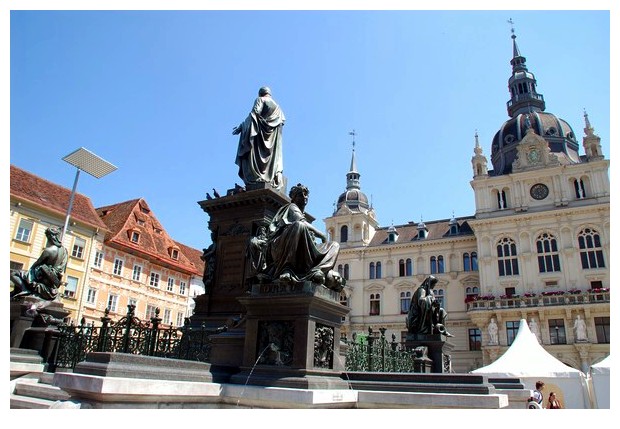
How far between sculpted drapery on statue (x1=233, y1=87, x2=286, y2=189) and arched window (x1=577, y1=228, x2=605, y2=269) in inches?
1522

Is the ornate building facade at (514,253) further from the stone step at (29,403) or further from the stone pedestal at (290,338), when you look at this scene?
the stone step at (29,403)

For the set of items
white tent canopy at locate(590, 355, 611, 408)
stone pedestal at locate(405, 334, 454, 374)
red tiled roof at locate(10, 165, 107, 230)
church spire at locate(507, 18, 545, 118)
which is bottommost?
white tent canopy at locate(590, 355, 611, 408)

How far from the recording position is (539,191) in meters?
43.8

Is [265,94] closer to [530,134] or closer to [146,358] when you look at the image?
[146,358]

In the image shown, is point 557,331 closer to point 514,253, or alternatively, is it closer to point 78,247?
point 514,253

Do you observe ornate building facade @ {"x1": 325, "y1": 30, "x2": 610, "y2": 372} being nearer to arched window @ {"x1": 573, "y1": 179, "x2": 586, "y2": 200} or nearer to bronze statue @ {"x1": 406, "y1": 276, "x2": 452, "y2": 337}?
arched window @ {"x1": 573, "y1": 179, "x2": 586, "y2": 200}

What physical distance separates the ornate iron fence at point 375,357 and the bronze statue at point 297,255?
7.79 feet

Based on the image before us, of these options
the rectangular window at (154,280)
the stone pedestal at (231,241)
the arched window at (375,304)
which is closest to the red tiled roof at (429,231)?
the arched window at (375,304)

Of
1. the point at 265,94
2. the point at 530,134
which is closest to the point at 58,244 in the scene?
the point at 265,94

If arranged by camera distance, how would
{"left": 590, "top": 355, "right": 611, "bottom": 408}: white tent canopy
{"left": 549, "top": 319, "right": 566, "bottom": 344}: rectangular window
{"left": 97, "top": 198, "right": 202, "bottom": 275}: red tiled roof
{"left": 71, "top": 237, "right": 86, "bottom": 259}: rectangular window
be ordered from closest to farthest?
{"left": 590, "top": 355, "right": 611, "bottom": 408}: white tent canopy
{"left": 71, "top": 237, "right": 86, "bottom": 259}: rectangular window
{"left": 97, "top": 198, "right": 202, "bottom": 275}: red tiled roof
{"left": 549, "top": 319, "right": 566, "bottom": 344}: rectangular window

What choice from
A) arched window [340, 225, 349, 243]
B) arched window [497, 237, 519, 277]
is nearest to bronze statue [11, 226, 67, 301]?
arched window [497, 237, 519, 277]

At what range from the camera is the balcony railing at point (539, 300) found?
122 feet

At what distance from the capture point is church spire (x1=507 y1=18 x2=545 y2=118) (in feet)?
173
